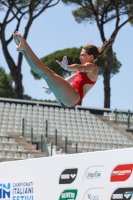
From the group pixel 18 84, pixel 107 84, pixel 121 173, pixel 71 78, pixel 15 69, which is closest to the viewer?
pixel 121 173

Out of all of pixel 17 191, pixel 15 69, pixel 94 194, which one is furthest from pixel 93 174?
pixel 15 69

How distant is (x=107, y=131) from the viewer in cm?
1811

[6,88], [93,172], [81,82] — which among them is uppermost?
[81,82]

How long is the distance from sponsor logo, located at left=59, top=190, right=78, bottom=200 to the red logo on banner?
646 millimetres

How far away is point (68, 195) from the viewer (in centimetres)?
691

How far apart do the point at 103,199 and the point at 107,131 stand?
11.7m

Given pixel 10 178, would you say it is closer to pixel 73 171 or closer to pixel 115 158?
pixel 73 171

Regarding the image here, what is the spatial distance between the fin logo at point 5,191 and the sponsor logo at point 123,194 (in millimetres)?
1934

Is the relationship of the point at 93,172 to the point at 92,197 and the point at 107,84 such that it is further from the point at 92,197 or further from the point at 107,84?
the point at 107,84

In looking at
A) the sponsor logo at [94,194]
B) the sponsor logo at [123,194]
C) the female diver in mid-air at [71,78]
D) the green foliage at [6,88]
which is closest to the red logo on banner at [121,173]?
the sponsor logo at [123,194]

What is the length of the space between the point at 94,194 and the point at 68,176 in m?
0.50

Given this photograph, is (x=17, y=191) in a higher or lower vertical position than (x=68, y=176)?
lower

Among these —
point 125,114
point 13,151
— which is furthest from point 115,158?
point 125,114

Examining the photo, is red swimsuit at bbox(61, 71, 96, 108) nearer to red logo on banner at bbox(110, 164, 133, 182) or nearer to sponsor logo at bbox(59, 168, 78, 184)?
red logo on banner at bbox(110, 164, 133, 182)
